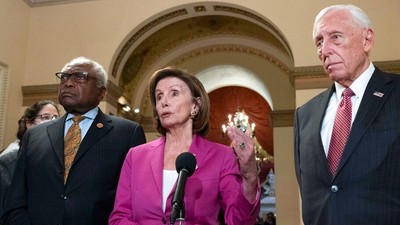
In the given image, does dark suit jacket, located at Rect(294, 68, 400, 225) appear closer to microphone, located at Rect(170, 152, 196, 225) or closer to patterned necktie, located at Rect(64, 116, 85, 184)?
microphone, located at Rect(170, 152, 196, 225)

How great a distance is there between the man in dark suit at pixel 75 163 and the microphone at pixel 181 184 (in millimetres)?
1199

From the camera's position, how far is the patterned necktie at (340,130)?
242 centimetres

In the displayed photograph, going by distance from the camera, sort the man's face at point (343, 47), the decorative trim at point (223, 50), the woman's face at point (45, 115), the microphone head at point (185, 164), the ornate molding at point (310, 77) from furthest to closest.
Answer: the decorative trim at point (223, 50) → the ornate molding at point (310, 77) → the woman's face at point (45, 115) → the man's face at point (343, 47) → the microphone head at point (185, 164)

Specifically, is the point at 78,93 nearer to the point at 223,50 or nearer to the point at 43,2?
the point at 43,2

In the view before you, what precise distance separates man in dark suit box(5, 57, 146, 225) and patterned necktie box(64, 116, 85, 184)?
0.03 metres

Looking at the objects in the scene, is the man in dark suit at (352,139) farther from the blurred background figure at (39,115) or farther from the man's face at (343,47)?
the blurred background figure at (39,115)

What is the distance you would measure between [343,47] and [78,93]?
5.71 feet

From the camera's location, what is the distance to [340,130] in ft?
8.11

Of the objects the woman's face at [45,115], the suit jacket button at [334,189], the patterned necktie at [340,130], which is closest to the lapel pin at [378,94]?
the patterned necktie at [340,130]

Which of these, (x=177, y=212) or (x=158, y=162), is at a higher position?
(x=158, y=162)

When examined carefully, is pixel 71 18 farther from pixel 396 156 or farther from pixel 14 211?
pixel 396 156

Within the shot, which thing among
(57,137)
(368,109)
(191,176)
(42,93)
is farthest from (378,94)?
(42,93)

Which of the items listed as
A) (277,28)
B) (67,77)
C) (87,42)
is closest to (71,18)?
(87,42)

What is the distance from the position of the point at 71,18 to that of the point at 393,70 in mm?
6562
